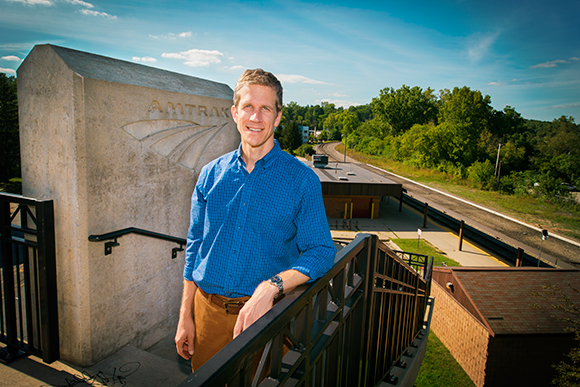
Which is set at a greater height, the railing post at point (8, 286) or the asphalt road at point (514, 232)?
the railing post at point (8, 286)

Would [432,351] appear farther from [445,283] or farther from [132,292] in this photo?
[132,292]

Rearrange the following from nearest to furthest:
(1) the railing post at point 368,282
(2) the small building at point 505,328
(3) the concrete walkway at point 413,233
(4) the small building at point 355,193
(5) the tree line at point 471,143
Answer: (1) the railing post at point 368,282, (2) the small building at point 505,328, (3) the concrete walkway at point 413,233, (4) the small building at point 355,193, (5) the tree line at point 471,143

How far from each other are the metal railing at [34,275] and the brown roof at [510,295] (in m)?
9.11

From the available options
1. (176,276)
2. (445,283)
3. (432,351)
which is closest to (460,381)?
(432,351)

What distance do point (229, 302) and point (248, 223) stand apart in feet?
1.35

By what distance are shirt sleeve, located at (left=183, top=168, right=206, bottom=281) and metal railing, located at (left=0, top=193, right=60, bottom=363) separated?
1.64 m

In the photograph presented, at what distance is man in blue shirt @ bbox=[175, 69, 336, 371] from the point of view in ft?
5.33

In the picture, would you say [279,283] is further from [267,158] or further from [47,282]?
[47,282]

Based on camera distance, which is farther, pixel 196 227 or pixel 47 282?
pixel 47 282

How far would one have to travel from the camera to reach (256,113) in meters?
1.72

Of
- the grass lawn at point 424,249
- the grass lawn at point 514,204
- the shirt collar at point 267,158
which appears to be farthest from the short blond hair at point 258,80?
the grass lawn at point 514,204

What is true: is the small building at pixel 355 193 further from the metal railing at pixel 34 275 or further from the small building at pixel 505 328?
the metal railing at pixel 34 275

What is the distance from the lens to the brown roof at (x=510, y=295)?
8.44 meters

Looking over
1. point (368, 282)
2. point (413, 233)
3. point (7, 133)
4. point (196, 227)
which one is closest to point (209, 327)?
point (196, 227)
